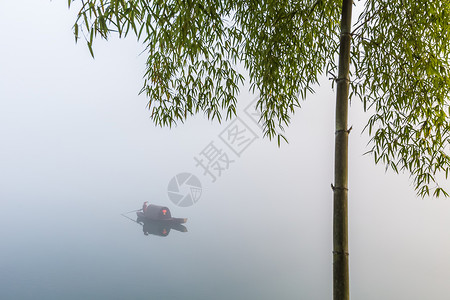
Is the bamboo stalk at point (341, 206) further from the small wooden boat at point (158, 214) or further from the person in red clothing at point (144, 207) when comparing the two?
the person in red clothing at point (144, 207)

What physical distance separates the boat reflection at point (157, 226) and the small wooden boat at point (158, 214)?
29 millimetres

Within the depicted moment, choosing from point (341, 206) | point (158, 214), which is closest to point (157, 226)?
point (158, 214)

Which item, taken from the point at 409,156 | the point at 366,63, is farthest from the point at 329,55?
the point at 409,156

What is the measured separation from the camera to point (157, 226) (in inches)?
237

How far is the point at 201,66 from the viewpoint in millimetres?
3457

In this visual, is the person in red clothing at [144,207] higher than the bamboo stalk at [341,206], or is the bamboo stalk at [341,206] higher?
the person in red clothing at [144,207]

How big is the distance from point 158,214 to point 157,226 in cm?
18

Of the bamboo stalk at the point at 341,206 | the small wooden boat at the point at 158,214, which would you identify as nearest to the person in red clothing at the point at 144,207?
the small wooden boat at the point at 158,214

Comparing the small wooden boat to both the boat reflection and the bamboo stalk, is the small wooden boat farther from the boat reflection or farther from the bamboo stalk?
the bamboo stalk

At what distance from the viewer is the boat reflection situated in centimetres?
591

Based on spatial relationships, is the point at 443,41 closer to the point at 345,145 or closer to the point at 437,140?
the point at 437,140

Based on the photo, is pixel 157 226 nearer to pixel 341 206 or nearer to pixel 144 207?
pixel 144 207

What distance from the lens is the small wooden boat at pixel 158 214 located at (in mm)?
5883

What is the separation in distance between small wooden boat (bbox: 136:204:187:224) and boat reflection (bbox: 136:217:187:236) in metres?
0.03
